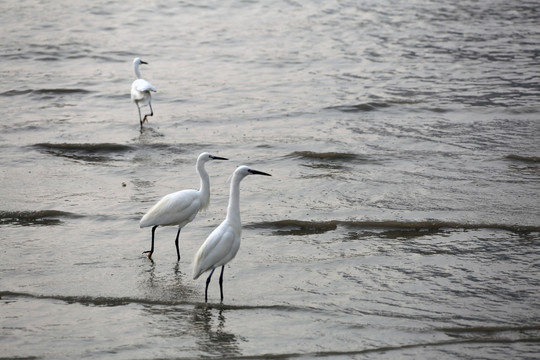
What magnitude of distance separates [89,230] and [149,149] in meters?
3.24

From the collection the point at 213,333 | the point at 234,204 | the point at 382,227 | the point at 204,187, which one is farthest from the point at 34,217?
the point at 382,227

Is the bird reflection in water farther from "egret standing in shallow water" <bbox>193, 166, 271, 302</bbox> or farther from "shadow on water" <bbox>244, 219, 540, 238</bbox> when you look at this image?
"shadow on water" <bbox>244, 219, 540, 238</bbox>

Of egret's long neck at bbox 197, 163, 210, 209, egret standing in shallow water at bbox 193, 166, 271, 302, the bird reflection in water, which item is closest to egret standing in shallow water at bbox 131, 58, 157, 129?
egret's long neck at bbox 197, 163, 210, 209

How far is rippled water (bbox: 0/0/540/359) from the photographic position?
239 inches

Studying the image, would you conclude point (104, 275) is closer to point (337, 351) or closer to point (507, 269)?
point (337, 351)

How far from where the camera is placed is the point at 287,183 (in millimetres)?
9703

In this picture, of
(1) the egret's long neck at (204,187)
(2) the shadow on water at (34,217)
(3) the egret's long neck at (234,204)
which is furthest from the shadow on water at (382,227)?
(2) the shadow on water at (34,217)

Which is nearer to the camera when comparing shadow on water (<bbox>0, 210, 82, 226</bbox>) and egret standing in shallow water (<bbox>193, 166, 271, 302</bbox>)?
egret standing in shallow water (<bbox>193, 166, 271, 302</bbox>)

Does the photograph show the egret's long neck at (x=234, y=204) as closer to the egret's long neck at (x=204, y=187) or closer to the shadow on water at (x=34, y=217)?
the egret's long neck at (x=204, y=187)

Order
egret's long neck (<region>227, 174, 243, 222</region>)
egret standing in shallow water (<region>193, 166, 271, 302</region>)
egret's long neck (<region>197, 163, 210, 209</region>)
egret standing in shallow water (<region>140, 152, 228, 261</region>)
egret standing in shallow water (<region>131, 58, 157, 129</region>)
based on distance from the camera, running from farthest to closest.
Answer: egret standing in shallow water (<region>131, 58, 157, 129</region>)
egret's long neck (<region>197, 163, 210, 209</region>)
egret standing in shallow water (<region>140, 152, 228, 261</region>)
egret's long neck (<region>227, 174, 243, 222</region>)
egret standing in shallow water (<region>193, 166, 271, 302</region>)

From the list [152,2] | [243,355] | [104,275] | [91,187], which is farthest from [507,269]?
[152,2]

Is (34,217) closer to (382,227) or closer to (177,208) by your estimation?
(177,208)

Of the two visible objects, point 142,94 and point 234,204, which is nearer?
point 234,204

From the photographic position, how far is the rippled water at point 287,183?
6074mm
